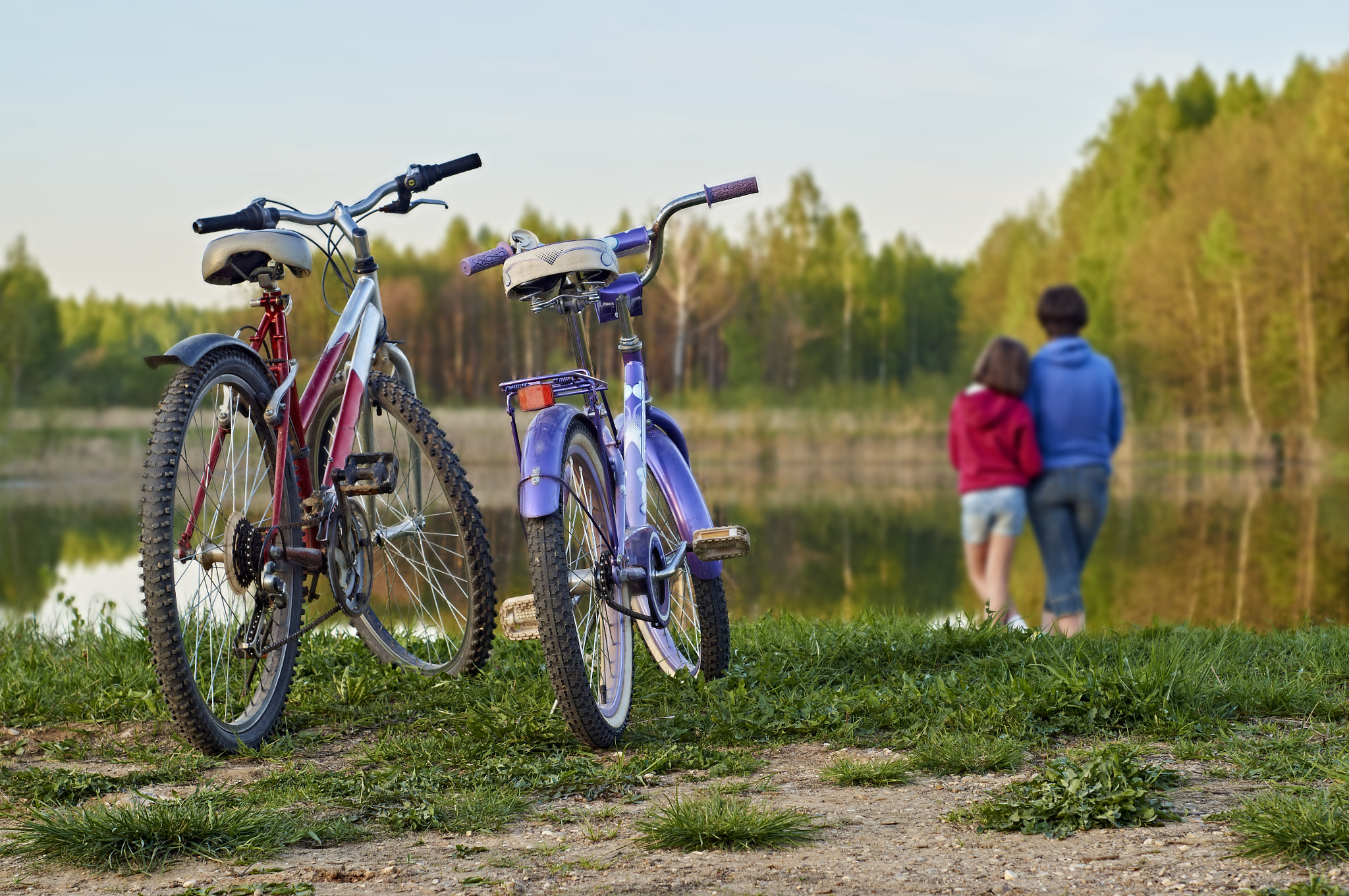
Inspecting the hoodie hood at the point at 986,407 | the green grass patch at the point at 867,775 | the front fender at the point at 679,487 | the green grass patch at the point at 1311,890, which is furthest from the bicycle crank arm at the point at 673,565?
the hoodie hood at the point at 986,407

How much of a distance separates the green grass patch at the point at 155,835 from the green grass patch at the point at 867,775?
52.2 inches

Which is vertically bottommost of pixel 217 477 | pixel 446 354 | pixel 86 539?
pixel 86 539

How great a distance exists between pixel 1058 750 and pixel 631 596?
4.64 ft

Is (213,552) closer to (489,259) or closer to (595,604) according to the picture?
(595,604)

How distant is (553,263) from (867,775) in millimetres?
1851

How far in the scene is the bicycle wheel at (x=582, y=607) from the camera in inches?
138

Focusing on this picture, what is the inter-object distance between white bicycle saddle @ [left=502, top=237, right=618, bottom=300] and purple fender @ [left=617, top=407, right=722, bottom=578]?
70 cm

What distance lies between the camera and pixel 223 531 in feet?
13.1

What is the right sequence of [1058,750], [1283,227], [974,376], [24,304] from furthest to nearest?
[24,304]
[1283,227]
[974,376]
[1058,750]

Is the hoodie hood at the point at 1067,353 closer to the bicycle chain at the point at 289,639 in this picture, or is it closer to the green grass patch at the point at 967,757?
the green grass patch at the point at 967,757

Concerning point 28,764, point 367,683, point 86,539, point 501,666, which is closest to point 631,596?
point 501,666

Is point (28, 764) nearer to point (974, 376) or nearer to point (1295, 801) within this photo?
point (1295, 801)

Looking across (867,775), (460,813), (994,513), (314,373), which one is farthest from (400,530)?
(994,513)

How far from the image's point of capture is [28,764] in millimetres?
3832
